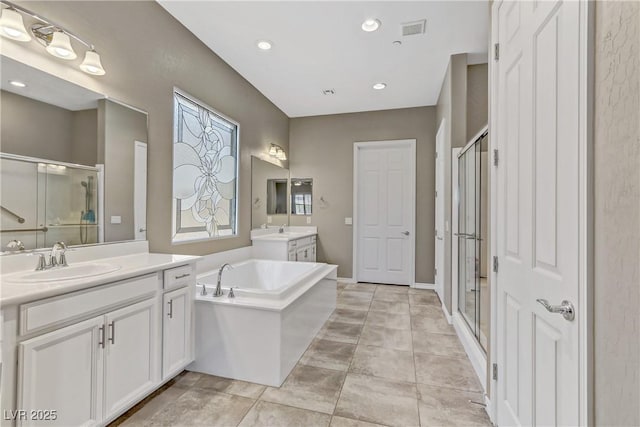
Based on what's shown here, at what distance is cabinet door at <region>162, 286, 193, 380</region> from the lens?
6.04 feet

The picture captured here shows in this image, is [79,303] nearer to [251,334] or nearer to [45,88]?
[251,334]

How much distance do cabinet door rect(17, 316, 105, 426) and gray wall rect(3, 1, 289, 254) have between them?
113 centimetres

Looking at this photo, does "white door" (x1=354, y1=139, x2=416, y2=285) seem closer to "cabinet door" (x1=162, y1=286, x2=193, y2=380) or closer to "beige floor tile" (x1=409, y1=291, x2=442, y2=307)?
"beige floor tile" (x1=409, y1=291, x2=442, y2=307)

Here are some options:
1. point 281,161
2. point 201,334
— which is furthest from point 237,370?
point 281,161

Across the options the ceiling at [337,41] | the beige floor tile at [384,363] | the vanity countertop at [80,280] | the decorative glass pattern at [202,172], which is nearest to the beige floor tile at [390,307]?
the beige floor tile at [384,363]

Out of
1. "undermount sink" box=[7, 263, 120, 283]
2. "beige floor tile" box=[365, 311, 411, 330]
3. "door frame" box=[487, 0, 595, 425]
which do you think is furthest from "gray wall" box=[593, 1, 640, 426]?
"beige floor tile" box=[365, 311, 411, 330]

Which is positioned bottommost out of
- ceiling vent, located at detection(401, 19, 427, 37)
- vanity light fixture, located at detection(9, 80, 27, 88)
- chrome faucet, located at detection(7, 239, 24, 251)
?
chrome faucet, located at detection(7, 239, 24, 251)

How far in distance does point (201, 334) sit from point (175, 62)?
2363 mm

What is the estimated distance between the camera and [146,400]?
5.98 ft

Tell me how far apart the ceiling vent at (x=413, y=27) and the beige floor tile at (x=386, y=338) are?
9.61 feet

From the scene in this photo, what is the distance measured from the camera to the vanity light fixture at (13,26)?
1.50 m

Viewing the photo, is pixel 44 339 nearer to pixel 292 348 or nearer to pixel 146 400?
pixel 146 400

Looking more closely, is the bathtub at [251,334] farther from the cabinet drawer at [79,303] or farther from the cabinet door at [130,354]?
the cabinet drawer at [79,303]

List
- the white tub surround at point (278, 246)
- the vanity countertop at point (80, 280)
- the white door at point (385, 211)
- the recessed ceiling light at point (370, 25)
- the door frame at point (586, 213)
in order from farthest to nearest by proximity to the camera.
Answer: the white door at point (385, 211)
the white tub surround at point (278, 246)
the recessed ceiling light at point (370, 25)
the vanity countertop at point (80, 280)
the door frame at point (586, 213)
